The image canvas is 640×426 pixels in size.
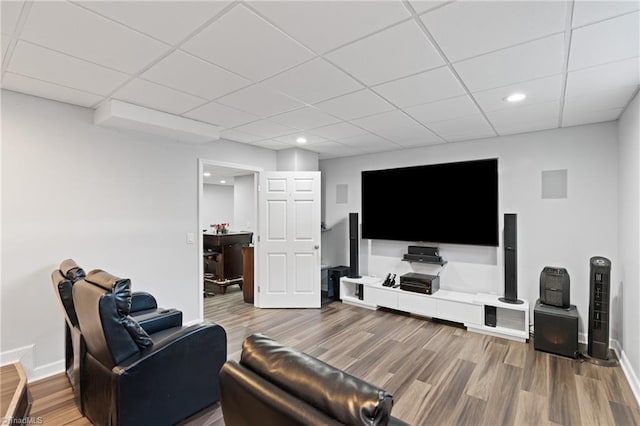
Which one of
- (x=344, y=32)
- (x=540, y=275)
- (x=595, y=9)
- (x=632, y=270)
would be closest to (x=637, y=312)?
(x=632, y=270)

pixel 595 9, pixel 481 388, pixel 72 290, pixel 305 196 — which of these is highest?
pixel 595 9

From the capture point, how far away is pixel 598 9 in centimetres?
153

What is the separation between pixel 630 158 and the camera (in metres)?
2.81

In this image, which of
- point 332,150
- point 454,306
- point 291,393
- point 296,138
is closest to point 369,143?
point 332,150

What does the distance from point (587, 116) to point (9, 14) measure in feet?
15.1

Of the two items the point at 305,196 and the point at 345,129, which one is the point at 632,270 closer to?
the point at 345,129

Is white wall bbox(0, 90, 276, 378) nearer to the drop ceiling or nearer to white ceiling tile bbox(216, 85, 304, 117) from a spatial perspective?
the drop ceiling

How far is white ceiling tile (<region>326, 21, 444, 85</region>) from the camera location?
1.80 meters

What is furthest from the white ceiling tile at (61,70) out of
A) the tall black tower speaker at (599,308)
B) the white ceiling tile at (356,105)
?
the tall black tower speaker at (599,308)

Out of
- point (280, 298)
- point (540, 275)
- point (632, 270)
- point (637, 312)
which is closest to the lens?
point (637, 312)

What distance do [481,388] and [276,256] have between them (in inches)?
122

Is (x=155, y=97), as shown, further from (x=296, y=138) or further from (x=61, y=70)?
(x=296, y=138)

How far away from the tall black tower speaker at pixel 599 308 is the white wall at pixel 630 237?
0.45 feet

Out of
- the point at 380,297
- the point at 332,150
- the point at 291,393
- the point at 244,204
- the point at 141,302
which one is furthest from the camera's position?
the point at 244,204
